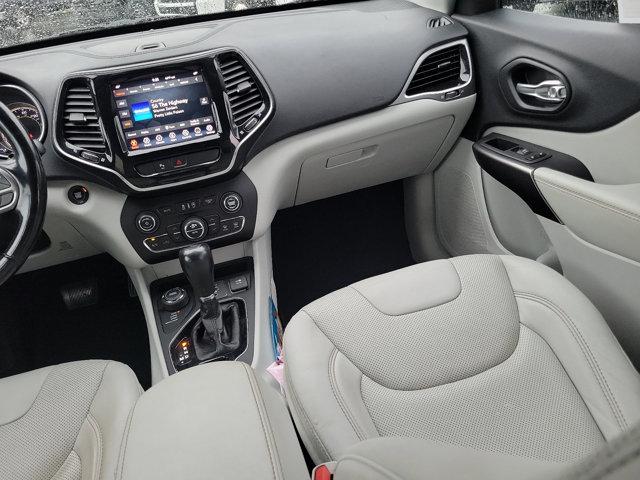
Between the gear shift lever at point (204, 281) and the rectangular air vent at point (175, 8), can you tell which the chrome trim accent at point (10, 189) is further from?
the rectangular air vent at point (175, 8)

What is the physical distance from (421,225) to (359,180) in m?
0.40

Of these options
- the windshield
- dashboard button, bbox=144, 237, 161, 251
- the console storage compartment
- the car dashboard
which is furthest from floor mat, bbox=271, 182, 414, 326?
the console storage compartment

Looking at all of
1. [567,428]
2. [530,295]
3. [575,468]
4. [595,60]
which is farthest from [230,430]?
[595,60]

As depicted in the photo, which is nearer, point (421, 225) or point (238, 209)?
point (238, 209)

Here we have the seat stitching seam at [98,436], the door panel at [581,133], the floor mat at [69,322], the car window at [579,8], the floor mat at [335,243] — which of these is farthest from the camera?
the floor mat at [335,243]

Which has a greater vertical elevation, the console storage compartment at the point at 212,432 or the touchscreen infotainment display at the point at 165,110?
the touchscreen infotainment display at the point at 165,110

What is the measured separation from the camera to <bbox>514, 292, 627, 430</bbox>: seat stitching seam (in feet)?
3.38

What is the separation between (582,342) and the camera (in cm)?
112

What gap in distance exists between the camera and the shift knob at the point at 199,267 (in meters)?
1.49

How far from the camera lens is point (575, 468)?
0.90 feet

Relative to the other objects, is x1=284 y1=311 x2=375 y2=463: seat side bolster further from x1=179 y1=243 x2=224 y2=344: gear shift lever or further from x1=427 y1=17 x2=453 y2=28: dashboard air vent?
x1=427 y1=17 x2=453 y2=28: dashboard air vent

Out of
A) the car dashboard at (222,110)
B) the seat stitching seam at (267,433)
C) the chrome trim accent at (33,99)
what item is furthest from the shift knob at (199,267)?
the seat stitching seam at (267,433)

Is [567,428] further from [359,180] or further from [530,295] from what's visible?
[359,180]

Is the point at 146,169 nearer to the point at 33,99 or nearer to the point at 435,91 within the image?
the point at 33,99
